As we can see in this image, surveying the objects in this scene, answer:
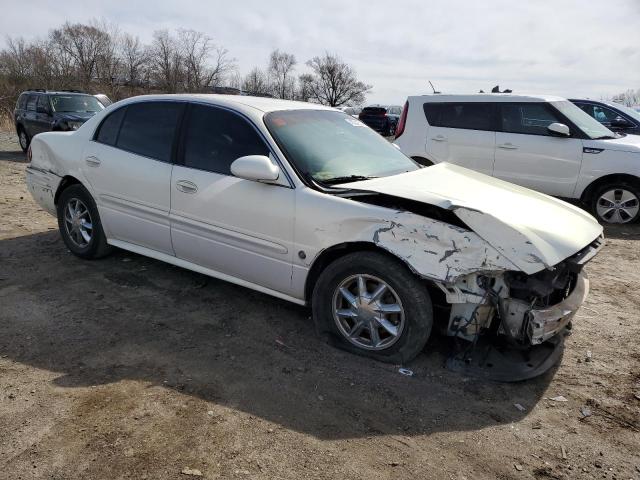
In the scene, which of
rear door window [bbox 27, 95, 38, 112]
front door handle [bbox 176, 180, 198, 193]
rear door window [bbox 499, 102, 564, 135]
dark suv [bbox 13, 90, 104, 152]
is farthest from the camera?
rear door window [bbox 27, 95, 38, 112]

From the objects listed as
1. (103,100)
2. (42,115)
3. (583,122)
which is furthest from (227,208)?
(103,100)

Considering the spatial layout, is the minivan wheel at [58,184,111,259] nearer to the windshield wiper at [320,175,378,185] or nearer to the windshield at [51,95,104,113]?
the windshield wiper at [320,175,378,185]

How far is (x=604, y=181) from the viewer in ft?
24.8

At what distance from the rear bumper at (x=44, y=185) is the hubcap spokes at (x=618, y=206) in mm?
7316

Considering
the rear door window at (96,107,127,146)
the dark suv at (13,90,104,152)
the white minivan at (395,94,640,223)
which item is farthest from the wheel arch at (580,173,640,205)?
the dark suv at (13,90,104,152)

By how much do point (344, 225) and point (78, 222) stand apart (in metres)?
3.04

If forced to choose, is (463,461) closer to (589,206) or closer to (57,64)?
(589,206)

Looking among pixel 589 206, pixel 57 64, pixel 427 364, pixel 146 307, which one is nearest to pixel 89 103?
pixel 146 307

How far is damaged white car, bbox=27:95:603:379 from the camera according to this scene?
301 centimetres

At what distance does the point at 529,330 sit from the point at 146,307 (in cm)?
288

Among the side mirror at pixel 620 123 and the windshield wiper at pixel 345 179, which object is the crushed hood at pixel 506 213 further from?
the side mirror at pixel 620 123

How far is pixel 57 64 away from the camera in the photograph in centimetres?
3516

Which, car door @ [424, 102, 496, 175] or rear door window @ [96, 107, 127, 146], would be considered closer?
rear door window @ [96, 107, 127, 146]

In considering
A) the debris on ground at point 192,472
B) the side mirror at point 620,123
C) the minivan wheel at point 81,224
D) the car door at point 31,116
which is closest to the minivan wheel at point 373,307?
the debris on ground at point 192,472
